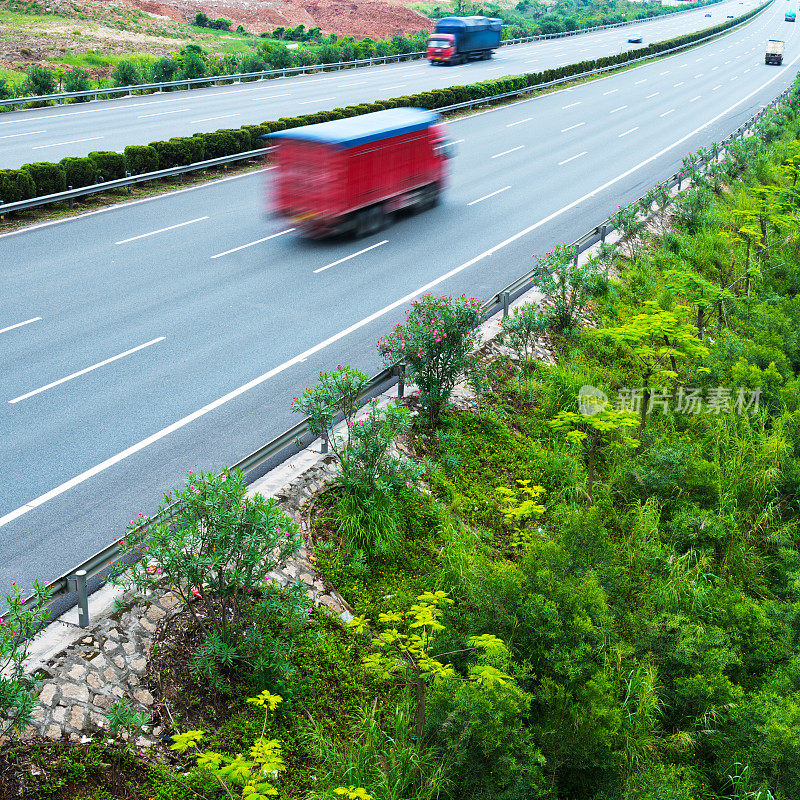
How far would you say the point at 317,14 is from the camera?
85.2m

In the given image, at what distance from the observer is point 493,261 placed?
1788cm

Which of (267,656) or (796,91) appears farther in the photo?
(796,91)

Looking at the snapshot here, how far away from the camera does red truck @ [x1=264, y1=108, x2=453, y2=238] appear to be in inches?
685

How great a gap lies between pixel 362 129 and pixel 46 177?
8203 mm

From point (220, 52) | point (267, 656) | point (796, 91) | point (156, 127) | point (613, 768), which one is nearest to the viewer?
point (613, 768)

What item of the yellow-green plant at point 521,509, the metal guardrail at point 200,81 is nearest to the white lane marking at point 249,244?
the yellow-green plant at point 521,509

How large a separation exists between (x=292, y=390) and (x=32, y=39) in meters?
50.0

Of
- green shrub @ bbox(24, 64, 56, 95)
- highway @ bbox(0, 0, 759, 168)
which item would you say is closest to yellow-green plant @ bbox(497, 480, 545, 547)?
highway @ bbox(0, 0, 759, 168)

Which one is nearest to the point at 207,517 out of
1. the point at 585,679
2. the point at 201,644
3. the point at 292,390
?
the point at 201,644

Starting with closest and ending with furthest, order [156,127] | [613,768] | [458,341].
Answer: [613,768] → [458,341] → [156,127]

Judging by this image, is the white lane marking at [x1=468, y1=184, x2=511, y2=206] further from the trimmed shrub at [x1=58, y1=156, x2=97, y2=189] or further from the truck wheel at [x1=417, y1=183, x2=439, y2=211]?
the trimmed shrub at [x1=58, y1=156, x2=97, y2=189]

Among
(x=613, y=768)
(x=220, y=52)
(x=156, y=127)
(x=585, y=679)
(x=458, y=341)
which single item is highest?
(x=220, y=52)

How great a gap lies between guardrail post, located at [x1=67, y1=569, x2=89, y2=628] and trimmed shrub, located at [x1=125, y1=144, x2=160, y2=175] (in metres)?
17.7

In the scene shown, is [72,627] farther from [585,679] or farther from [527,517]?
[527,517]
